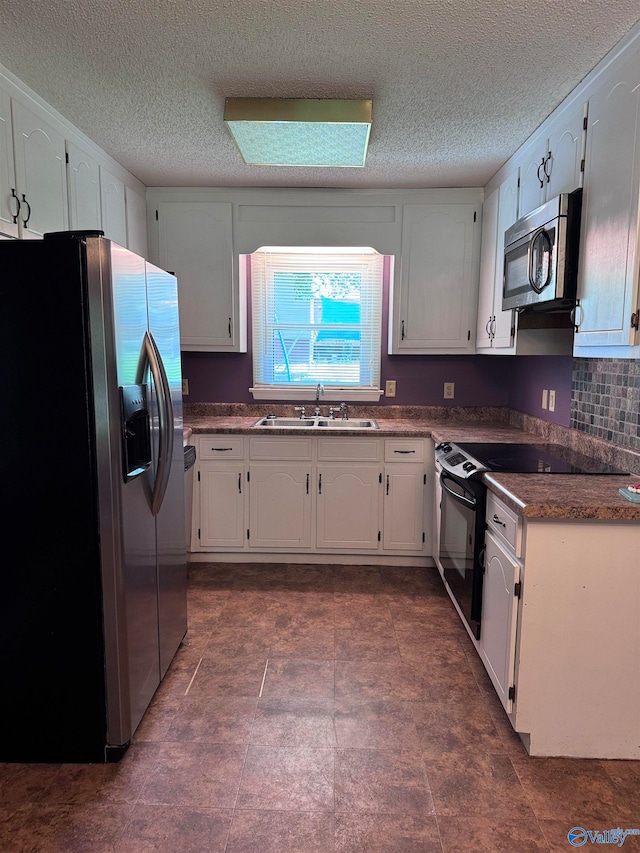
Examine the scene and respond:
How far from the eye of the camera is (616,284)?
1905 mm

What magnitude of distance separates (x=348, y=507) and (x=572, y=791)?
197 centimetres

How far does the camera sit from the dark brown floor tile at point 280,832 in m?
1.55

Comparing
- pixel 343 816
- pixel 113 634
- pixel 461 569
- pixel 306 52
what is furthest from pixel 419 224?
pixel 343 816

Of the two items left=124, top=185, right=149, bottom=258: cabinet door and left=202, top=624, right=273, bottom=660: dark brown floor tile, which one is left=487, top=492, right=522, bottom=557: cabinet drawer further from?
left=124, top=185, right=149, bottom=258: cabinet door

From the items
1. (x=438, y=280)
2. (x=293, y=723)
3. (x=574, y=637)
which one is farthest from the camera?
(x=438, y=280)

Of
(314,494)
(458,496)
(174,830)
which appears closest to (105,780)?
(174,830)

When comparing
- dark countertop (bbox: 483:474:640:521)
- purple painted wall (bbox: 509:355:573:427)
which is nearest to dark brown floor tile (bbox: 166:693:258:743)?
dark countertop (bbox: 483:474:640:521)

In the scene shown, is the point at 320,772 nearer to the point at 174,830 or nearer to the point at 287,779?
the point at 287,779

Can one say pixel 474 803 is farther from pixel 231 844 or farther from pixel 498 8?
pixel 498 8

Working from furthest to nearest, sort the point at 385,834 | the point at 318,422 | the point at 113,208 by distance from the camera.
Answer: the point at 318,422 < the point at 113,208 < the point at 385,834

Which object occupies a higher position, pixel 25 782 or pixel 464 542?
pixel 464 542

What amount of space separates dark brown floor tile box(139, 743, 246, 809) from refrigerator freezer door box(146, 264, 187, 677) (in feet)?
1.43

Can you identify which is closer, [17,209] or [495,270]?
[17,209]

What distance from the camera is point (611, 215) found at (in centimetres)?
193
